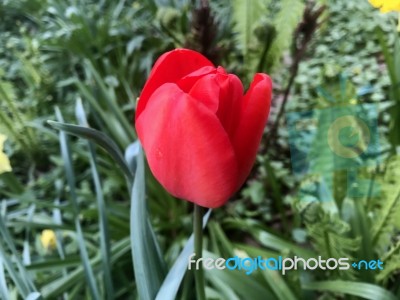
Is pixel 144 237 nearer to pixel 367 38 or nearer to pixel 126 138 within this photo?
pixel 126 138

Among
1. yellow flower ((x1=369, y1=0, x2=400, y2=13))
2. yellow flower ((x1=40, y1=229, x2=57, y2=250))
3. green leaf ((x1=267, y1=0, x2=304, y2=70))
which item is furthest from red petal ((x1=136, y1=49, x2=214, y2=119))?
green leaf ((x1=267, y1=0, x2=304, y2=70))

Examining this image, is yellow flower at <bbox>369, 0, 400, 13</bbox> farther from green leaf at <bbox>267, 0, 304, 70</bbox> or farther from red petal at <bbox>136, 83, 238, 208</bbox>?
green leaf at <bbox>267, 0, 304, 70</bbox>

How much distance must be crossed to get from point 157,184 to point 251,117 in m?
0.78

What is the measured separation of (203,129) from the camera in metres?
0.39

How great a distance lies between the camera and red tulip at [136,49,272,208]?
0.39 meters

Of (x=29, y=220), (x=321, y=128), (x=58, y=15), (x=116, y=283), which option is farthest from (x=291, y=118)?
(x=58, y=15)

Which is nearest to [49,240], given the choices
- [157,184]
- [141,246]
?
[157,184]

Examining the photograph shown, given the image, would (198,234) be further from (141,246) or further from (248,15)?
(248,15)

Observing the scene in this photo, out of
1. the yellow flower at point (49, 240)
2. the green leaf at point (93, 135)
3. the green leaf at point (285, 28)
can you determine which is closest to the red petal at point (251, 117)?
the green leaf at point (93, 135)

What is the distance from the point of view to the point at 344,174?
95cm

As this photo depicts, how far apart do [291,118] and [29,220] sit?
25.1 inches

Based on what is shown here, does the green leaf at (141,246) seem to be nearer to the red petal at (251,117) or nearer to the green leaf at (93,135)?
the green leaf at (93,135)

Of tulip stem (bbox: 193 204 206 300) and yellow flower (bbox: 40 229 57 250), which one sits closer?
tulip stem (bbox: 193 204 206 300)

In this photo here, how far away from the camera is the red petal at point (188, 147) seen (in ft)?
1.26
